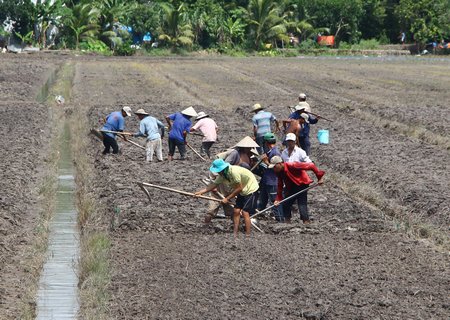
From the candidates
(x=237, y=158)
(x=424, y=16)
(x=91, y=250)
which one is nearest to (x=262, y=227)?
(x=237, y=158)

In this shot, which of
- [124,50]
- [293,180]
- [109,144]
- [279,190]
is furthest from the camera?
[124,50]

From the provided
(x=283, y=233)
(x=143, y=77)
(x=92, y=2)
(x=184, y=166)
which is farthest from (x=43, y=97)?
(x=92, y=2)

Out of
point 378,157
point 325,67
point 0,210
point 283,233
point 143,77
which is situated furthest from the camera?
point 325,67

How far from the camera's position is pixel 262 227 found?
Result: 52.2ft

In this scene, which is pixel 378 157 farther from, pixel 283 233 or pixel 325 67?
pixel 325 67

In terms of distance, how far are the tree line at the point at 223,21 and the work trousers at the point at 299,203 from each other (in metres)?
54.6

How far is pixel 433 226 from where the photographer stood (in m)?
16.1

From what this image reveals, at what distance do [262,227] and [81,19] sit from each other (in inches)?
2234

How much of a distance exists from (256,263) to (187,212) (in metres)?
3.43

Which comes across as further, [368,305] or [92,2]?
[92,2]

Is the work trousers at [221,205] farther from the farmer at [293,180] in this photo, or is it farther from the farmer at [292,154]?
the farmer at [292,154]

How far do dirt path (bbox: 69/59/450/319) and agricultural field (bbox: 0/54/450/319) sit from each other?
0.03 meters

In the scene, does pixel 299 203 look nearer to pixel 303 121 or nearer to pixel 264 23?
pixel 303 121

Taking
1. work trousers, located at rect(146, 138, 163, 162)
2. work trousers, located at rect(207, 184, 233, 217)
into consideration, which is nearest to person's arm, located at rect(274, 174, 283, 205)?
work trousers, located at rect(207, 184, 233, 217)
